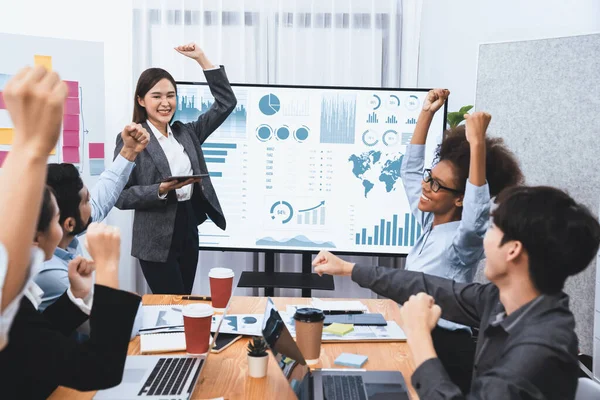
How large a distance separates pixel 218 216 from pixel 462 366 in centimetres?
178

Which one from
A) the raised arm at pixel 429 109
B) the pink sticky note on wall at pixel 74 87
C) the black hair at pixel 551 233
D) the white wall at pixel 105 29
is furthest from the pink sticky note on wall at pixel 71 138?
the black hair at pixel 551 233

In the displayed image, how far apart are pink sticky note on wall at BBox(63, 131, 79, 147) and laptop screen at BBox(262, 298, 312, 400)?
237cm

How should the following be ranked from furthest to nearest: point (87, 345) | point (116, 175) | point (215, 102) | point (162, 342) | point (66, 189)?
point (215, 102) < point (116, 175) < point (66, 189) < point (162, 342) < point (87, 345)

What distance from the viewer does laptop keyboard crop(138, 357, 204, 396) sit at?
125cm

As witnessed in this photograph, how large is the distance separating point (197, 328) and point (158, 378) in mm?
171

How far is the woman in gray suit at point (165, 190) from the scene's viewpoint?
2779 mm

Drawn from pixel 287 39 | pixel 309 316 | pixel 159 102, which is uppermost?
pixel 287 39

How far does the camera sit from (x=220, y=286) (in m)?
1.84

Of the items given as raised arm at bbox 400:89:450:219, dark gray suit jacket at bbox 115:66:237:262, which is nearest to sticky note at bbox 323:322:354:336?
raised arm at bbox 400:89:450:219

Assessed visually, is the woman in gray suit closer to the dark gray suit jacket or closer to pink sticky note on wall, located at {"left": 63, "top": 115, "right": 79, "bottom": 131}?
the dark gray suit jacket

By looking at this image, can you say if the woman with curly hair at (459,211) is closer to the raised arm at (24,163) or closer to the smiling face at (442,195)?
the smiling face at (442,195)

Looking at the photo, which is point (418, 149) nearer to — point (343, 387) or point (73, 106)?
point (343, 387)

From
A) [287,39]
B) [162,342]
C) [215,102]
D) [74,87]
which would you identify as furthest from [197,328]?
[287,39]

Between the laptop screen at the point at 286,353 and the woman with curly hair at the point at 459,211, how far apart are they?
0.28 m
